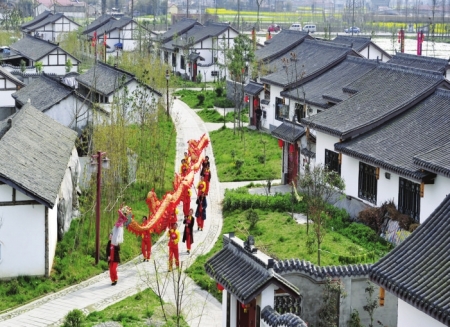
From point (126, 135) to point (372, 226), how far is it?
721cm

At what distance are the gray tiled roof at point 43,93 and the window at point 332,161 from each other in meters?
8.87

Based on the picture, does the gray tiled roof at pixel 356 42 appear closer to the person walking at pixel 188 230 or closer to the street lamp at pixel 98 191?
the person walking at pixel 188 230

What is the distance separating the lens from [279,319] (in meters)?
12.6

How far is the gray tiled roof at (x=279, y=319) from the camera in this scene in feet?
40.2

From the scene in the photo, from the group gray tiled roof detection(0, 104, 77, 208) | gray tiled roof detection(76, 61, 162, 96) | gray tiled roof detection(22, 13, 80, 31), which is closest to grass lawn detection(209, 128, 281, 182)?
gray tiled roof detection(76, 61, 162, 96)

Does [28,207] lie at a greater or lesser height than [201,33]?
greater

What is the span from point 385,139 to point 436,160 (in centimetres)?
344

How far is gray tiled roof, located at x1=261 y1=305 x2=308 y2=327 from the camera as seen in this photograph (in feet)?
40.2

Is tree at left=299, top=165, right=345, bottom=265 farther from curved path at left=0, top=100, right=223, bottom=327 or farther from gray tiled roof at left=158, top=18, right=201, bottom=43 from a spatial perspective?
gray tiled roof at left=158, top=18, right=201, bottom=43

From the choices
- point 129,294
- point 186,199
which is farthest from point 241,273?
point 186,199

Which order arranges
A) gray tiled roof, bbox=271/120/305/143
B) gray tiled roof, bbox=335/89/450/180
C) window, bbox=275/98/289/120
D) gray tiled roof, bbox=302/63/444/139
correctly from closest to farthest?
gray tiled roof, bbox=335/89/450/180
gray tiled roof, bbox=302/63/444/139
gray tiled roof, bbox=271/120/305/143
window, bbox=275/98/289/120

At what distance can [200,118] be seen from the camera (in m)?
41.7

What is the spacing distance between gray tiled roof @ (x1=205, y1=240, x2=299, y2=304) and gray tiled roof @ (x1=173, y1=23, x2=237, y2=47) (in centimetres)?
4264

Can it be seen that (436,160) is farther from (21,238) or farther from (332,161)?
(21,238)
